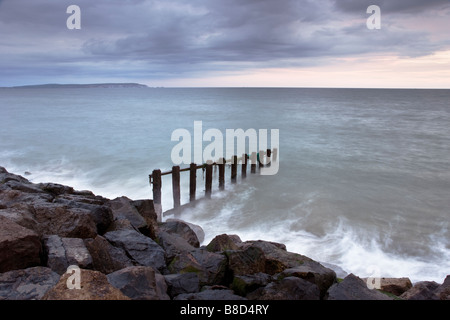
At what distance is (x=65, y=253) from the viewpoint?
4.13 meters

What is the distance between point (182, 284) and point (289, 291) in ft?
4.30

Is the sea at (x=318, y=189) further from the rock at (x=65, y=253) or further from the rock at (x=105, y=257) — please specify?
the rock at (x=65, y=253)

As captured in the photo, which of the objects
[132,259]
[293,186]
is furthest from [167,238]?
[293,186]

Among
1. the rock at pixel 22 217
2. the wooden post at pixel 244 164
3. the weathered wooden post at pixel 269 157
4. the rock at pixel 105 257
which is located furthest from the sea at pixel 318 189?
the rock at pixel 22 217

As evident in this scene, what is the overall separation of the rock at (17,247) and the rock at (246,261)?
100 inches

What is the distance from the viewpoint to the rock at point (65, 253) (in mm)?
3980

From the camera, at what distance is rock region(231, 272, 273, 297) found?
4.35m

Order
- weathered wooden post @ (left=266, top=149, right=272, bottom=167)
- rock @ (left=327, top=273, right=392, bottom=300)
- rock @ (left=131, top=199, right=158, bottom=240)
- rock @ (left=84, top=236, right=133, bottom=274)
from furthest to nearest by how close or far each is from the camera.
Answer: weathered wooden post @ (left=266, top=149, right=272, bottom=167) → rock @ (left=131, top=199, right=158, bottom=240) → rock @ (left=84, top=236, right=133, bottom=274) → rock @ (left=327, top=273, right=392, bottom=300)

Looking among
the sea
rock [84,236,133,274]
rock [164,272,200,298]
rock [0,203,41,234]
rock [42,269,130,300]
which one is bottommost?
the sea

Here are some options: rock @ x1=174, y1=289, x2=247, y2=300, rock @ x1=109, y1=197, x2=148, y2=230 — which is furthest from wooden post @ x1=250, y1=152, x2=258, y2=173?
rock @ x1=174, y1=289, x2=247, y2=300

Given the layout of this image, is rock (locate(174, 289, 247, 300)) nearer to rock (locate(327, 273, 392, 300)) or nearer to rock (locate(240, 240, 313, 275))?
rock (locate(327, 273, 392, 300))

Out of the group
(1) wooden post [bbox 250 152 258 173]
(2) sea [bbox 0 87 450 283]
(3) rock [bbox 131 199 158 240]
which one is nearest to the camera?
(3) rock [bbox 131 199 158 240]
